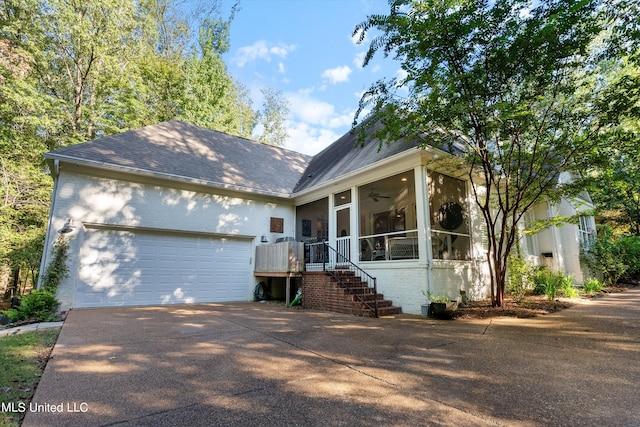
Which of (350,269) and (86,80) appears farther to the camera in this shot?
(86,80)

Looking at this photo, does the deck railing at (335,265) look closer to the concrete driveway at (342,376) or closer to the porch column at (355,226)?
the porch column at (355,226)

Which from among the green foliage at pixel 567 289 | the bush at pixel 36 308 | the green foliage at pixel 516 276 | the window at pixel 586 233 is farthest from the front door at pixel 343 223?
the window at pixel 586 233

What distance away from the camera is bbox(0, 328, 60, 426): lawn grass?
237cm

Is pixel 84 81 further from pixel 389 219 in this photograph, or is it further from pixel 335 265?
pixel 389 219

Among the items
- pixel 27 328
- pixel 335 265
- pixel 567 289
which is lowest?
pixel 27 328

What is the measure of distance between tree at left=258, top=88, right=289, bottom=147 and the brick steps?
18207mm

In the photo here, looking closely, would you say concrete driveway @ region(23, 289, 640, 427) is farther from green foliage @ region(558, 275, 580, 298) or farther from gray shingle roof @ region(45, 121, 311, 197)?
gray shingle roof @ region(45, 121, 311, 197)

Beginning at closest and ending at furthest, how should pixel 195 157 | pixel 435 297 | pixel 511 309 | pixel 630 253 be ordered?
pixel 511 309
pixel 435 297
pixel 195 157
pixel 630 253

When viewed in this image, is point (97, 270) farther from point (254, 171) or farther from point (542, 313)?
point (542, 313)

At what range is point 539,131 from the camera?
6.85 m

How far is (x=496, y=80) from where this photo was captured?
6.16 meters

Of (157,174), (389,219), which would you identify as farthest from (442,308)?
(157,174)

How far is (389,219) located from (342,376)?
6.97 m

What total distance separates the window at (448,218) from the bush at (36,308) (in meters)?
8.98
